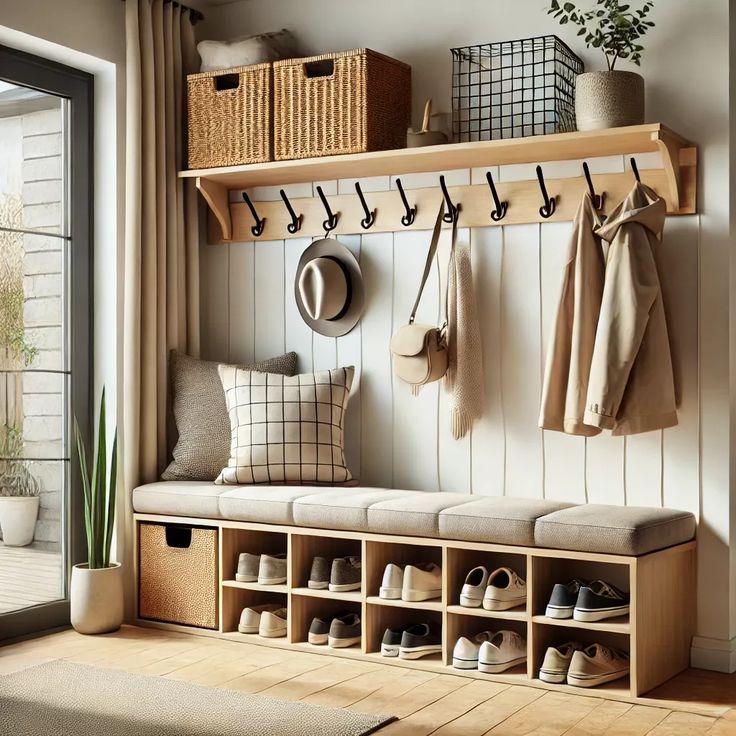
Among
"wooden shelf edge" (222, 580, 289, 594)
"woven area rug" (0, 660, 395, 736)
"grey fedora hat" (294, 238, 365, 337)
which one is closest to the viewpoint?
"woven area rug" (0, 660, 395, 736)

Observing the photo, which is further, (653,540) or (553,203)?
(553,203)

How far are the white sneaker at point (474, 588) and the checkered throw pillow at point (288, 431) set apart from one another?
27.6 inches

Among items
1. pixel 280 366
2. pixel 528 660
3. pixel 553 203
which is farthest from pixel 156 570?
pixel 553 203

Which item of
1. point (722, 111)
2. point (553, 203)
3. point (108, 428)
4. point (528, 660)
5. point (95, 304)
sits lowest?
point (528, 660)

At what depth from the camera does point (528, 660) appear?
311 centimetres

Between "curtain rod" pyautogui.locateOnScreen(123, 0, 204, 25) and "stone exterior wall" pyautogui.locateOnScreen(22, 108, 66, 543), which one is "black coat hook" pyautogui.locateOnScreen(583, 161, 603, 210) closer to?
"curtain rod" pyautogui.locateOnScreen(123, 0, 204, 25)

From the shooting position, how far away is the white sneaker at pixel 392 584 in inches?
132

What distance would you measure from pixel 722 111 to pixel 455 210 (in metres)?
0.93

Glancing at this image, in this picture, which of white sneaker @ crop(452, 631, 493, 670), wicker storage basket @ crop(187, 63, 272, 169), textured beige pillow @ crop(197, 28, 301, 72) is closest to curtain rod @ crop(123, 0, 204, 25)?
textured beige pillow @ crop(197, 28, 301, 72)

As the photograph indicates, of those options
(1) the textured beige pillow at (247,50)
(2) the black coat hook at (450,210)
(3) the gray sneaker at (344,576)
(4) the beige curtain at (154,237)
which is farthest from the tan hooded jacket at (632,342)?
(4) the beige curtain at (154,237)

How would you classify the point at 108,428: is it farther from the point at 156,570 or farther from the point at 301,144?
the point at 301,144

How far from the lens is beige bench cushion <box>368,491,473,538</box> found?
3.24 m

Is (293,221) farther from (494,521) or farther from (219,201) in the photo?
(494,521)

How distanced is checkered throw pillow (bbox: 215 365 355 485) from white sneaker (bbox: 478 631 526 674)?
856 millimetres
